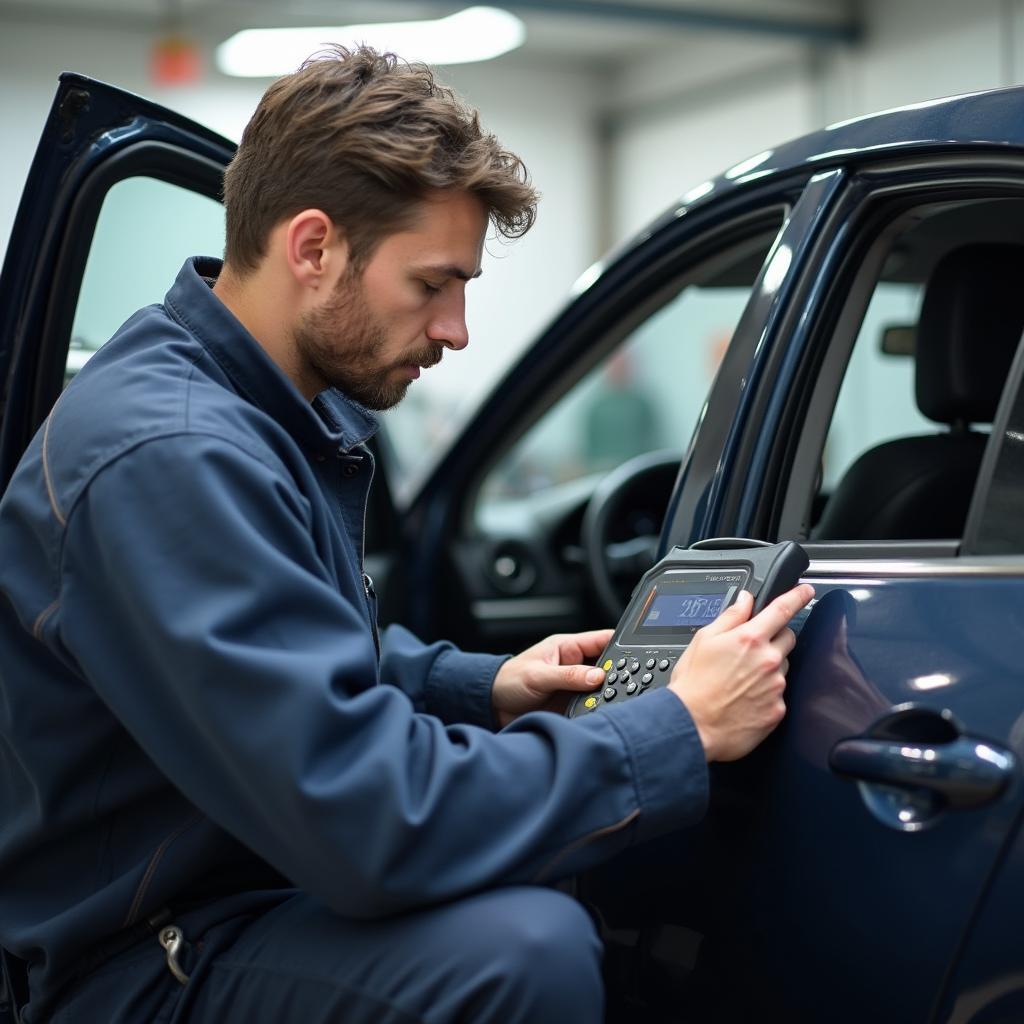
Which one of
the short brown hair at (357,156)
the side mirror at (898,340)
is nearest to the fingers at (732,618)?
the short brown hair at (357,156)

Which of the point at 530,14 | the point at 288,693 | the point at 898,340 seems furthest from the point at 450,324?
the point at 530,14

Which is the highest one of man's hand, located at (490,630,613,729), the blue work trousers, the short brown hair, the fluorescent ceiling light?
the fluorescent ceiling light

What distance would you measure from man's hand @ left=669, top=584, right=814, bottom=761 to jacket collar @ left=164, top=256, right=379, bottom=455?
45 centimetres

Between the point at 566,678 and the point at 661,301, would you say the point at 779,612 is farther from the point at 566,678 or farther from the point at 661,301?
→ the point at 661,301

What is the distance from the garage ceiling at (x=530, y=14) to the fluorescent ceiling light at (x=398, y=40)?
Answer: 109 mm

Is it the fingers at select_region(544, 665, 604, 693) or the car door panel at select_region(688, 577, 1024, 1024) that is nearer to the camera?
the car door panel at select_region(688, 577, 1024, 1024)

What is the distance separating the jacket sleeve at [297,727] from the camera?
1264mm

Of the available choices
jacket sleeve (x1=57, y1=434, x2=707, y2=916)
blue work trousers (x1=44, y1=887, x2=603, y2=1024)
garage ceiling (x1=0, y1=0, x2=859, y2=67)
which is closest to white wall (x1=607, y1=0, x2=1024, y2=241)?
garage ceiling (x1=0, y1=0, x2=859, y2=67)

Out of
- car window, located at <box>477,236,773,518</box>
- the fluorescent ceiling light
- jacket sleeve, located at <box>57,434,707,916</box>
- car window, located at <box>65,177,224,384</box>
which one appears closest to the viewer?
jacket sleeve, located at <box>57,434,707,916</box>

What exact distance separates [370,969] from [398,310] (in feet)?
2.18

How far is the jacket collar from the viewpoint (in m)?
1.53

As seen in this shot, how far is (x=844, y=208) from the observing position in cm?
178

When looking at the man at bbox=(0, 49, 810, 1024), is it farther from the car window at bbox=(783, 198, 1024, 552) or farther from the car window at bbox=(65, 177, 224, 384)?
the car window at bbox=(783, 198, 1024, 552)

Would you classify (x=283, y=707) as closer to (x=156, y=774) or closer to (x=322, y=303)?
(x=156, y=774)
